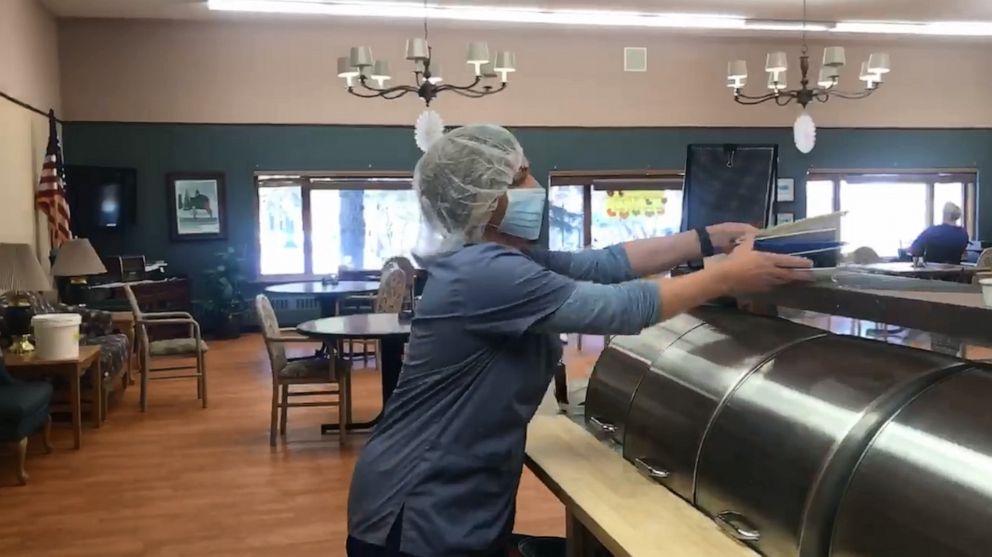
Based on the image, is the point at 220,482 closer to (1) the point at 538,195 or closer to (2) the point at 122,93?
(1) the point at 538,195

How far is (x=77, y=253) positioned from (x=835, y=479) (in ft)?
24.8

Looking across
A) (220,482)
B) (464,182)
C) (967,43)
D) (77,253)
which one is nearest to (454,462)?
(464,182)

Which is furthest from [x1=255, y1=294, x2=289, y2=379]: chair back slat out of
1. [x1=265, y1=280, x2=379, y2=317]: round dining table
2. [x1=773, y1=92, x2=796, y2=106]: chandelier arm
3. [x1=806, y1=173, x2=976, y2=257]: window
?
[x1=806, y1=173, x2=976, y2=257]: window

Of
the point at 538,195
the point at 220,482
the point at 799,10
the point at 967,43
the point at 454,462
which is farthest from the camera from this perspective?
the point at 967,43

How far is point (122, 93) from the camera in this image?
418 inches

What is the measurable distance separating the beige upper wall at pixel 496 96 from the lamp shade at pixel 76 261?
349 cm

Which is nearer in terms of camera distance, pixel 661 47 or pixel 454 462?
pixel 454 462

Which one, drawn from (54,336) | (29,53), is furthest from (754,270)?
(29,53)

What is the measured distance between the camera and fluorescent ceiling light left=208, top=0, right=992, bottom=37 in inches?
387

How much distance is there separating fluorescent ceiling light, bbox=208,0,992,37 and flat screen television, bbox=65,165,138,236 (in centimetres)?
233

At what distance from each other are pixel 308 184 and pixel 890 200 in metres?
8.36

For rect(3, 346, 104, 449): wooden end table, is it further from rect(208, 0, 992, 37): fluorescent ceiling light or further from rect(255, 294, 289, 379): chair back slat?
rect(208, 0, 992, 37): fluorescent ceiling light

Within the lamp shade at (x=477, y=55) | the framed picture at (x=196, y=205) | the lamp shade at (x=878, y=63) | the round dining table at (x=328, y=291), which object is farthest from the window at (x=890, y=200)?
the framed picture at (x=196, y=205)

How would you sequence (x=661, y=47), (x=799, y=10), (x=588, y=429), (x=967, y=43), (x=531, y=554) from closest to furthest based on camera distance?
(x=531, y=554)
(x=588, y=429)
(x=799, y=10)
(x=661, y=47)
(x=967, y=43)
